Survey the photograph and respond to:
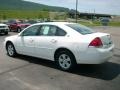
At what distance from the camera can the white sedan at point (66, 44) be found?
24.9 feet

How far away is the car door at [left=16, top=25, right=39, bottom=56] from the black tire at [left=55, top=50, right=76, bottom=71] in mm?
1318

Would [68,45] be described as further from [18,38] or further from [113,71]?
[18,38]

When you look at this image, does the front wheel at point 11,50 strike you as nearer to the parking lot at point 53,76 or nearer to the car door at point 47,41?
the parking lot at point 53,76

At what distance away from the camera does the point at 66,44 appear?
7980 millimetres

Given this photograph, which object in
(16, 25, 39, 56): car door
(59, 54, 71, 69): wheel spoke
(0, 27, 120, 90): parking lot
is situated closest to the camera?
(0, 27, 120, 90): parking lot

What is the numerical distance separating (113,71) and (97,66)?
851 mm

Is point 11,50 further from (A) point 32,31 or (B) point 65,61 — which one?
(B) point 65,61

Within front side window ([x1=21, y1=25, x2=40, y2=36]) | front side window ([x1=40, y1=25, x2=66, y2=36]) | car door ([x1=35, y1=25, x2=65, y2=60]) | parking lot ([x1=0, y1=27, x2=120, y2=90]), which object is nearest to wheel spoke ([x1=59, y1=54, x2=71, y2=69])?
parking lot ([x1=0, y1=27, x2=120, y2=90])

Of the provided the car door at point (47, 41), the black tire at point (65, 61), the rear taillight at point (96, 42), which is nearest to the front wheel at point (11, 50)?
the car door at point (47, 41)

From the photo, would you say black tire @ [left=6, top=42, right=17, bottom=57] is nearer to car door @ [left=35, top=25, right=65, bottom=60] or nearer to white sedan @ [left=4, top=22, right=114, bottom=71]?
white sedan @ [left=4, top=22, right=114, bottom=71]

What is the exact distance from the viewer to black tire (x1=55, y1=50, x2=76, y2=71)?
7.95 meters

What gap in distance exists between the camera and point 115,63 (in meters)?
9.41

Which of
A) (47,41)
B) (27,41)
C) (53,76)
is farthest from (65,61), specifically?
(27,41)

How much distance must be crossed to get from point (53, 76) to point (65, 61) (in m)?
0.83
